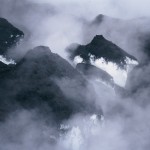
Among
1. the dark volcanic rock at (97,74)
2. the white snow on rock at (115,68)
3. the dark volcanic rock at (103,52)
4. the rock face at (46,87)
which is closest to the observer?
the rock face at (46,87)

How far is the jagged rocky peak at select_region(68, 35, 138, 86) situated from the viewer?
54000 mm

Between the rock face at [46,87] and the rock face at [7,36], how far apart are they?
27.8 feet

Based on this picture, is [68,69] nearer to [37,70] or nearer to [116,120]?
[37,70]

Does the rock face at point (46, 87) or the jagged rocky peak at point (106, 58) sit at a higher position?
the jagged rocky peak at point (106, 58)

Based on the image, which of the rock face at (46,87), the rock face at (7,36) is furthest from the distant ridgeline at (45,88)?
the rock face at (7,36)

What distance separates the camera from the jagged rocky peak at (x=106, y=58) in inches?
2126

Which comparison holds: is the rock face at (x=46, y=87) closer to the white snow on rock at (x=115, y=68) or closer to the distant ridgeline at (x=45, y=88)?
the distant ridgeline at (x=45, y=88)

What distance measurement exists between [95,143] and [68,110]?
17.2 feet

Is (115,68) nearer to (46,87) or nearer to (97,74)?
(97,74)

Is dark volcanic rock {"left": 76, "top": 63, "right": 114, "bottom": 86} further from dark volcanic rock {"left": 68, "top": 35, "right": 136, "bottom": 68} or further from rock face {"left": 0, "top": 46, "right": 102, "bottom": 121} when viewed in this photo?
rock face {"left": 0, "top": 46, "right": 102, "bottom": 121}

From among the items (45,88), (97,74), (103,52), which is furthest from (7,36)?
(45,88)

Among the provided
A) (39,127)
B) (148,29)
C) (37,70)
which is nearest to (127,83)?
(148,29)

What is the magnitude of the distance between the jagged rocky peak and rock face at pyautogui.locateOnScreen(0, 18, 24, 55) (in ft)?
27.9

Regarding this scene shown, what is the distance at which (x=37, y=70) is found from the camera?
4334 cm
